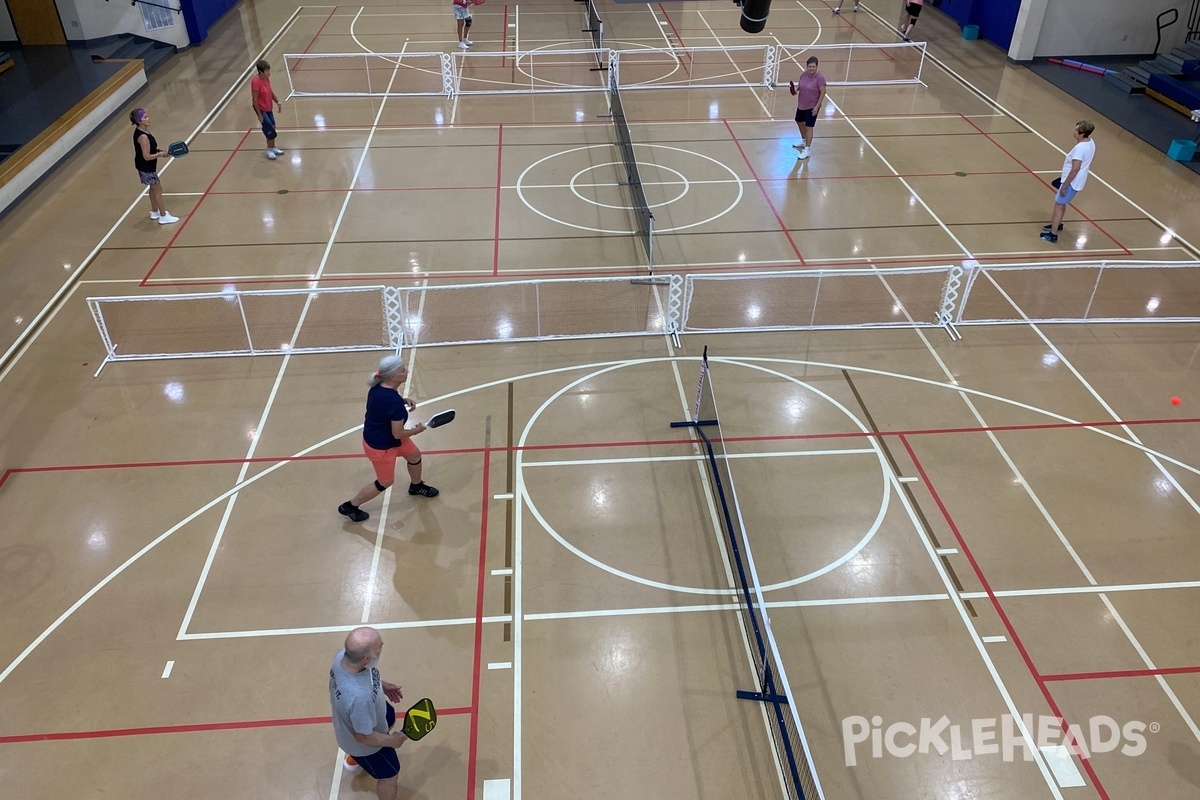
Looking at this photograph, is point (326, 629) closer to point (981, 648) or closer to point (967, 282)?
point (981, 648)

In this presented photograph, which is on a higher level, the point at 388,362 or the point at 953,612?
the point at 388,362

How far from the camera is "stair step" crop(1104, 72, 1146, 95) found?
17281mm

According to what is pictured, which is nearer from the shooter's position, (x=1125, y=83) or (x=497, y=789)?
(x=497, y=789)

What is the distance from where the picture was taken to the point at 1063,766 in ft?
18.5

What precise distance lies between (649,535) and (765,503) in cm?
121

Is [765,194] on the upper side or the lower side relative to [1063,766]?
upper

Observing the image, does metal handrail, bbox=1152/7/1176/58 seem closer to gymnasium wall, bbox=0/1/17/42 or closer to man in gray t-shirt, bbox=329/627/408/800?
man in gray t-shirt, bbox=329/627/408/800

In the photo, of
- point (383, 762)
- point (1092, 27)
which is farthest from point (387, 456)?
point (1092, 27)

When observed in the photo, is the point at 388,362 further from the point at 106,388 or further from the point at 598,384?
the point at 106,388

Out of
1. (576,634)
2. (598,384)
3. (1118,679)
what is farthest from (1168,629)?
(598,384)

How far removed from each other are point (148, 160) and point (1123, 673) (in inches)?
526

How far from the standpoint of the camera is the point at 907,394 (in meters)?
9.09

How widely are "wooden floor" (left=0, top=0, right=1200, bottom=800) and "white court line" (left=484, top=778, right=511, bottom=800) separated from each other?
4cm

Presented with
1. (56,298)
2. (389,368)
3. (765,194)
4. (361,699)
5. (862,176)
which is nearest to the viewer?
(361,699)
